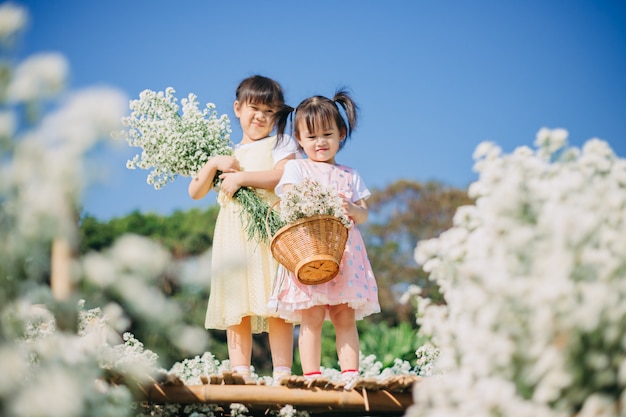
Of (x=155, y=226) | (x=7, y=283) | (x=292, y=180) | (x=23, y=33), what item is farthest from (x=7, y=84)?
(x=155, y=226)

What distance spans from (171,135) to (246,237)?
842mm

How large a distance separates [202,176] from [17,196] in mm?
2593

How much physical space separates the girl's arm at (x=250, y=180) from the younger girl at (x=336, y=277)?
155 millimetres

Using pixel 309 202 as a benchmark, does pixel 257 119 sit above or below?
above

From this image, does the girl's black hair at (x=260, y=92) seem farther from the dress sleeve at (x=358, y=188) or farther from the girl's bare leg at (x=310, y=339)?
the girl's bare leg at (x=310, y=339)

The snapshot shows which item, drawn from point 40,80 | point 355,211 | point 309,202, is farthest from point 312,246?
point 40,80

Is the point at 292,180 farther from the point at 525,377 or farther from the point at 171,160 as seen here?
the point at 525,377

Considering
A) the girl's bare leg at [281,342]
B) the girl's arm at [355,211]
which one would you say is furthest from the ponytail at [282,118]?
the girl's bare leg at [281,342]

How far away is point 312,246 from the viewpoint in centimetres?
391

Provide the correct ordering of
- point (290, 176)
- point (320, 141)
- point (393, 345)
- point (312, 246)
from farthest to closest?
1. point (393, 345)
2. point (320, 141)
3. point (290, 176)
4. point (312, 246)

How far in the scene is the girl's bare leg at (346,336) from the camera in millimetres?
4176

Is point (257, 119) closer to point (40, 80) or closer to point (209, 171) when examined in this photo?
point (209, 171)

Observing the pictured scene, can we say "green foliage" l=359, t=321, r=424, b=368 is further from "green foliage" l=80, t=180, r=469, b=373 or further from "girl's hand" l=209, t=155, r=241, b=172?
"green foliage" l=80, t=180, r=469, b=373

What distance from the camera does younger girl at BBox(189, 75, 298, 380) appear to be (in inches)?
178
